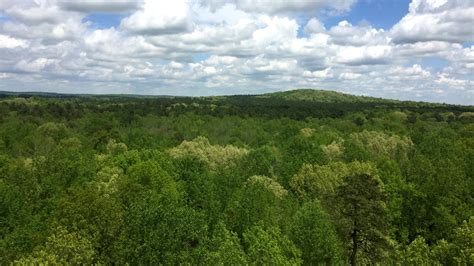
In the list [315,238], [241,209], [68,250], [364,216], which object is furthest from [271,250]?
[68,250]

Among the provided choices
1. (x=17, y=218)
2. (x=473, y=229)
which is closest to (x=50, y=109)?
(x=17, y=218)

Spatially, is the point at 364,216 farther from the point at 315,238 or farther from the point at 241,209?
the point at 241,209

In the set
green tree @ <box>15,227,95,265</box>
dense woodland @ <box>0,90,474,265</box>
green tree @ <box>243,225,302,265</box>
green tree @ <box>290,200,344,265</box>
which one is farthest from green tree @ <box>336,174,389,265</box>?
green tree @ <box>15,227,95,265</box>

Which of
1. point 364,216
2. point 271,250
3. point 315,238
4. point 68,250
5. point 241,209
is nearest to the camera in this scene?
point 68,250

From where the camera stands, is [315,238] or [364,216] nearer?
[315,238]

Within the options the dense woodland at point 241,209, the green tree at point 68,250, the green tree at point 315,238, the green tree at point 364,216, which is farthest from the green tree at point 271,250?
the green tree at point 68,250

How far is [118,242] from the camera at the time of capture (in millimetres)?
36406

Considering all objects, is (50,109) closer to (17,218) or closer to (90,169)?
(90,169)

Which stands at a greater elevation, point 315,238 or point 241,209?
point 241,209

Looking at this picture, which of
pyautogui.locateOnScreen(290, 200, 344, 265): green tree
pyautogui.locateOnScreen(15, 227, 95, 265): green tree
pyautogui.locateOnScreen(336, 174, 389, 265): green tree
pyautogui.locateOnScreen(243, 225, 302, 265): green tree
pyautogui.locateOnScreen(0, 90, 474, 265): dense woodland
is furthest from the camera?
pyautogui.locateOnScreen(336, 174, 389, 265): green tree

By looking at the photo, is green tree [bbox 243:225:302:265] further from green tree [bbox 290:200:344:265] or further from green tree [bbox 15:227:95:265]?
green tree [bbox 15:227:95:265]

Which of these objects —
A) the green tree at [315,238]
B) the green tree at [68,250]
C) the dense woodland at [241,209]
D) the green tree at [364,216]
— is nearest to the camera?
the green tree at [68,250]

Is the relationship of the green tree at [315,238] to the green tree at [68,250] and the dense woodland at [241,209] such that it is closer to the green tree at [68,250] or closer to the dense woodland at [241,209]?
the dense woodland at [241,209]

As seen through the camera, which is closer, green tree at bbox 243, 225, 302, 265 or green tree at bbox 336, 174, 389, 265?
green tree at bbox 243, 225, 302, 265
